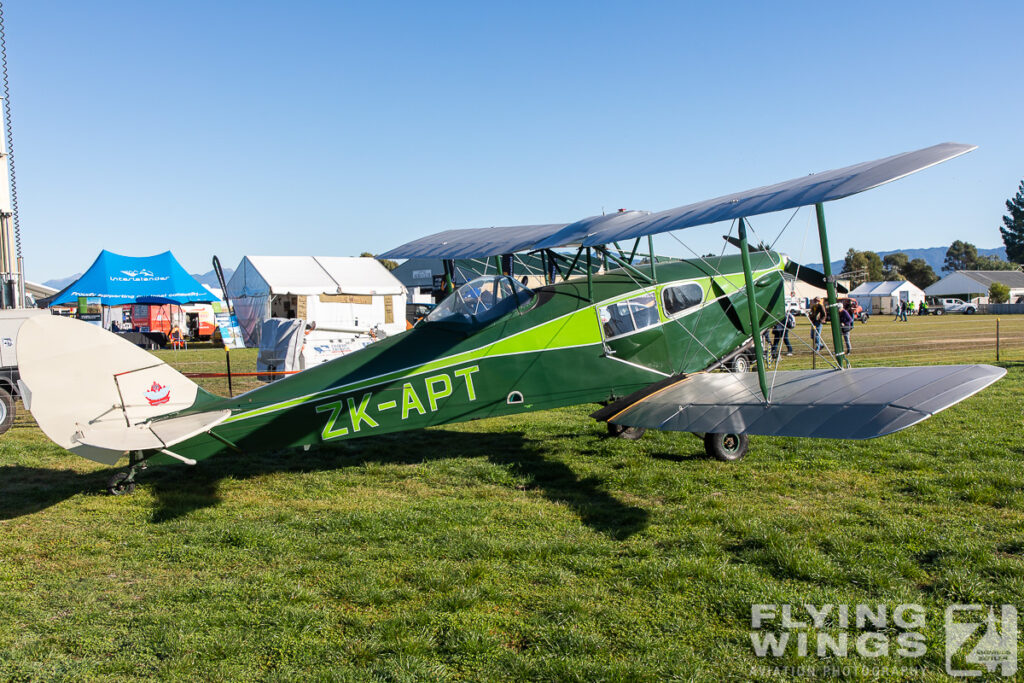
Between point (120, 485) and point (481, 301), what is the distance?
3.86 m

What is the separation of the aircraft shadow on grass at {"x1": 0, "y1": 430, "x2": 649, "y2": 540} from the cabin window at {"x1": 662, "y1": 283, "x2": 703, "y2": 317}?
2267 mm

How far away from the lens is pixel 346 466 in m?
7.66

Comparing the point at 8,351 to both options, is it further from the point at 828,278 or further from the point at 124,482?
the point at 828,278

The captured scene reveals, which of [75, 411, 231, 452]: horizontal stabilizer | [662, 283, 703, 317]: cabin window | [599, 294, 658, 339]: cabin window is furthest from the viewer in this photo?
[662, 283, 703, 317]: cabin window

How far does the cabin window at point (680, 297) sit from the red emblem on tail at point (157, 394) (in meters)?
5.27

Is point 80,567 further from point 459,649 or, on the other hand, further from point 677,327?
point 677,327

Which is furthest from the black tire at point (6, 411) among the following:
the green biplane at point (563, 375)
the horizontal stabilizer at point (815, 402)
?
the horizontal stabilizer at point (815, 402)

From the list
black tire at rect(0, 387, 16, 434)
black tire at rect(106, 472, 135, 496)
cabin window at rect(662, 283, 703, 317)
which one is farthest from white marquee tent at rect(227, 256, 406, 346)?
black tire at rect(106, 472, 135, 496)

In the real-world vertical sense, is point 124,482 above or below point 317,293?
below

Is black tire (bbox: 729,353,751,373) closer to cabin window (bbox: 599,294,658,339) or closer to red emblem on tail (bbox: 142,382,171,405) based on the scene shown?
cabin window (bbox: 599,294,658,339)

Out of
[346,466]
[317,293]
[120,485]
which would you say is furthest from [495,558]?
[317,293]

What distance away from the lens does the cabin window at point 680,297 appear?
26.4 feet

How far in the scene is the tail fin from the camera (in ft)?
17.3

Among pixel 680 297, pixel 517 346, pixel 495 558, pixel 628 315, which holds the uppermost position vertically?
pixel 680 297
